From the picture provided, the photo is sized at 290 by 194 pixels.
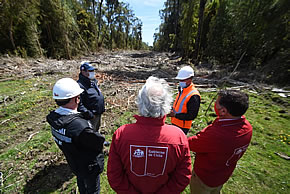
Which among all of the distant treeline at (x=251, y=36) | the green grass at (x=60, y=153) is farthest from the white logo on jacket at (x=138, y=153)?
the distant treeline at (x=251, y=36)

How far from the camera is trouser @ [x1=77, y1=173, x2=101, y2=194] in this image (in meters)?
2.21

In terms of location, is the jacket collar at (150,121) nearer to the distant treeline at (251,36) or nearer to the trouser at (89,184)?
the trouser at (89,184)

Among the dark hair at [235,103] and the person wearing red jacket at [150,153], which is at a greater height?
the dark hair at [235,103]

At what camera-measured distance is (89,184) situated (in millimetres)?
2252

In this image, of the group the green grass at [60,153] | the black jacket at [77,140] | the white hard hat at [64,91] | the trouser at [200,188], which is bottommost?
the green grass at [60,153]

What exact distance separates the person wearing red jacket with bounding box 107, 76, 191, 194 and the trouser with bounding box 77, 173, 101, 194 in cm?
97

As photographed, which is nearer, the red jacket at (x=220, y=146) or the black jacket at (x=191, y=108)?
the red jacket at (x=220, y=146)

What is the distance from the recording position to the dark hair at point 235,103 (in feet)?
5.33

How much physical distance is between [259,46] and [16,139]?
1655 cm

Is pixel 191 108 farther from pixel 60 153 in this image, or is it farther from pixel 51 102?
pixel 51 102

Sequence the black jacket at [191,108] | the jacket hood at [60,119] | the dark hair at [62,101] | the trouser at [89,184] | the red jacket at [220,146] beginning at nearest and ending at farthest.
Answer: the red jacket at [220,146] < the jacket hood at [60,119] < the dark hair at [62,101] < the trouser at [89,184] < the black jacket at [191,108]

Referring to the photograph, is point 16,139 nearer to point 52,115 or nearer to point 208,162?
point 52,115

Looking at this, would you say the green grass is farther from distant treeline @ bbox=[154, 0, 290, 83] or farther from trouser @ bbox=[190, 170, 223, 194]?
distant treeline @ bbox=[154, 0, 290, 83]

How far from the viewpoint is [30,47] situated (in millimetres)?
14172
